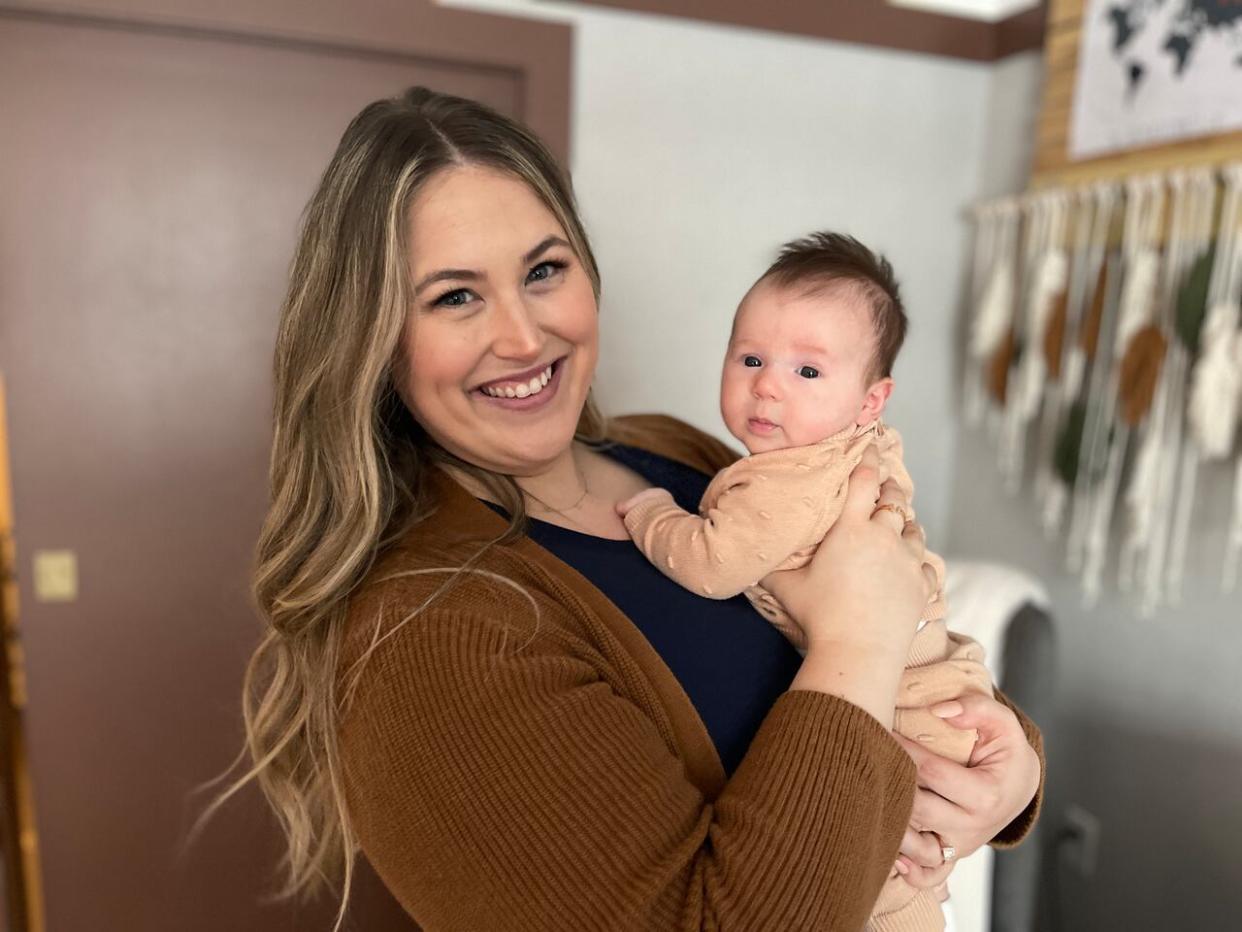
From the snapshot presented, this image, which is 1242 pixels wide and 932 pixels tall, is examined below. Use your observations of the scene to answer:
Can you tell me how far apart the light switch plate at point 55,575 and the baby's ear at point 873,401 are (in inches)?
59.7

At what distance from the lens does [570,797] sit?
627 mm

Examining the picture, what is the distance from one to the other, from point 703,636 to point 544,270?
1.34 ft

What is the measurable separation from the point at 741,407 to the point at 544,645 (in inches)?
13.2

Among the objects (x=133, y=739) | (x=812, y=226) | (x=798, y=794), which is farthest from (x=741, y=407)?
(x=133, y=739)

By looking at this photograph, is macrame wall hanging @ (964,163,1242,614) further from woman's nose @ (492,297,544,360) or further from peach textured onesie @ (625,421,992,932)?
woman's nose @ (492,297,544,360)

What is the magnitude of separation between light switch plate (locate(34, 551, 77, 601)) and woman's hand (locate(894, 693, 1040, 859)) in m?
1.57

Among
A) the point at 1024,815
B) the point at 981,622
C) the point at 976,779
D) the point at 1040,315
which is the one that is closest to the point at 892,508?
the point at 976,779

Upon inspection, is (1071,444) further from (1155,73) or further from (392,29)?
(392,29)

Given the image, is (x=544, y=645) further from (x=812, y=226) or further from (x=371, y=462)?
(x=812, y=226)

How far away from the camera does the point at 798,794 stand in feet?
2.07

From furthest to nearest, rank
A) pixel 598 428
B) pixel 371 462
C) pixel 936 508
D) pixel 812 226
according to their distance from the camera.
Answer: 1. pixel 936 508
2. pixel 812 226
3. pixel 598 428
4. pixel 371 462

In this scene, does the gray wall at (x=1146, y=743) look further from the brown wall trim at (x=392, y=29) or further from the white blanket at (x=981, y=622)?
the brown wall trim at (x=392, y=29)

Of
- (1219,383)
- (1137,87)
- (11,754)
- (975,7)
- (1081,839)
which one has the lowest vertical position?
(1081,839)

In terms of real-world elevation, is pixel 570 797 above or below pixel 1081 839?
above
